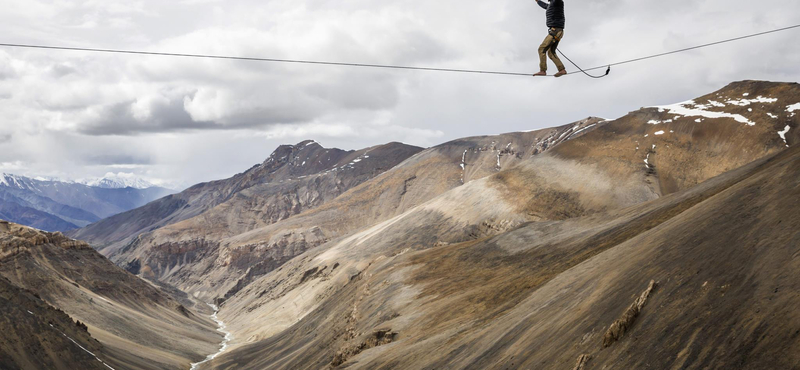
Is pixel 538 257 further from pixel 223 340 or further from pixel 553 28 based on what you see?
pixel 223 340

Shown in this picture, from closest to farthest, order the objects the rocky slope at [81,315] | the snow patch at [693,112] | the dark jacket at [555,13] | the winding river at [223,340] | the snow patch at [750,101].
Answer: the dark jacket at [555,13]
the rocky slope at [81,315]
the winding river at [223,340]
the snow patch at [693,112]
the snow patch at [750,101]

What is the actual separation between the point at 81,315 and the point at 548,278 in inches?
3313

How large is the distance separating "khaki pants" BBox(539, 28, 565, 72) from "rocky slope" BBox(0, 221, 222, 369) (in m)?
58.2

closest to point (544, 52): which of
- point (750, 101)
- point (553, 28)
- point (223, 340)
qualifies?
point (553, 28)

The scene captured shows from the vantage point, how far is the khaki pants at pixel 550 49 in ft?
76.3

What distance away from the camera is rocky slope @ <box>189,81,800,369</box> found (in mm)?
22375

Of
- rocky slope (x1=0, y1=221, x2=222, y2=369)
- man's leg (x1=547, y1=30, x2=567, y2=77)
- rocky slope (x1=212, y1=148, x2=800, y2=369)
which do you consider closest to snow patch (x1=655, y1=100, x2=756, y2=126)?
rocky slope (x1=212, y1=148, x2=800, y2=369)

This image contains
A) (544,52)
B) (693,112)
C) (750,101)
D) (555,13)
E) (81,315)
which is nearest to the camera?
(555,13)

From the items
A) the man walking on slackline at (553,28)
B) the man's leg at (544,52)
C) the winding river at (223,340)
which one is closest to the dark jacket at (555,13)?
the man walking on slackline at (553,28)

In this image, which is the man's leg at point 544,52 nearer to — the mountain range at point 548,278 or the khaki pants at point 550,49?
the khaki pants at point 550,49

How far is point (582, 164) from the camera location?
107 meters

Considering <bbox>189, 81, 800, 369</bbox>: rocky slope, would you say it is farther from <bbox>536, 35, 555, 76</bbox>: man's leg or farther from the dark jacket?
the dark jacket

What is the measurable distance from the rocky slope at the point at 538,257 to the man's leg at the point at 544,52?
9.46 metres

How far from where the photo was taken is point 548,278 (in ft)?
120
